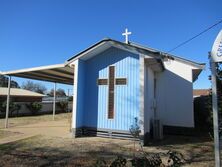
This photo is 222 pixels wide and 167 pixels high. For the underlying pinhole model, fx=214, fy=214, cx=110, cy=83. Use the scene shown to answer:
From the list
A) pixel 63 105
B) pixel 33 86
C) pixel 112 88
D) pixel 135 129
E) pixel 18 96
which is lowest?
pixel 135 129

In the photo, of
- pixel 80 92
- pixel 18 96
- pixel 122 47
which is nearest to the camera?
pixel 122 47

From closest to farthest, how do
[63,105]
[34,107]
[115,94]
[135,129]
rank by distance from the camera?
[135,129]
[115,94]
[34,107]
[63,105]

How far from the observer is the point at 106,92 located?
898cm

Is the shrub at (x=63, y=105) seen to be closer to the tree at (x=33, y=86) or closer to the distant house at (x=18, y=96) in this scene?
the distant house at (x=18, y=96)

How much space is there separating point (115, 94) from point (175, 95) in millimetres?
4506

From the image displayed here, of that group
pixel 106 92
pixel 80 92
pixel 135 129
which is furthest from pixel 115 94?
pixel 135 129

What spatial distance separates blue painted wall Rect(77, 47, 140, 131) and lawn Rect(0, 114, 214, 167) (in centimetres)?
79

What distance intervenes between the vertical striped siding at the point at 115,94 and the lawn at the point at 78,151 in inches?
30.9

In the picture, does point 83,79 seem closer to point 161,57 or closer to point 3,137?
point 161,57

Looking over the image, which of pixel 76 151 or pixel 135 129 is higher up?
pixel 135 129

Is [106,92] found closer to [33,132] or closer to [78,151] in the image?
[78,151]

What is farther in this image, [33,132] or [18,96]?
[18,96]

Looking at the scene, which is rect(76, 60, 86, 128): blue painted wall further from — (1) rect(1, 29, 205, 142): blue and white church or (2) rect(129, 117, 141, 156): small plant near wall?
(2) rect(129, 117, 141, 156): small plant near wall

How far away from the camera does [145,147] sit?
762 centimetres
